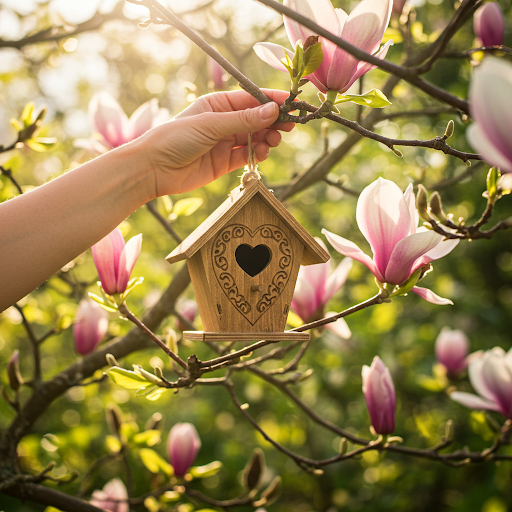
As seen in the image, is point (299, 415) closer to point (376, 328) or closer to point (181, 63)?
point (376, 328)

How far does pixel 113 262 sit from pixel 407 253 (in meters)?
0.66

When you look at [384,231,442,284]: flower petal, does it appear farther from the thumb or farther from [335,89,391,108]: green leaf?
the thumb

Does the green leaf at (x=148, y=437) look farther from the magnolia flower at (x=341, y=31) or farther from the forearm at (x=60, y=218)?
the magnolia flower at (x=341, y=31)

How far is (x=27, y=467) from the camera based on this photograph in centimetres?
236

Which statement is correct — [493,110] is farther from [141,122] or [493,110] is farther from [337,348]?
[337,348]

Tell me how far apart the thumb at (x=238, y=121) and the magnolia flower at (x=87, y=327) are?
1105mm

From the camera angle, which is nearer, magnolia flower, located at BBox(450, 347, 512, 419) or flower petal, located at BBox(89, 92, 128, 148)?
magnolia flower, located at BBox(450, 347, 512, 419)

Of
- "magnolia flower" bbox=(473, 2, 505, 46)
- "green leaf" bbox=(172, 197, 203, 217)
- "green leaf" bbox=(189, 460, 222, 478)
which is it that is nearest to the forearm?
"green leaf" bbox=(172, 197, 203, 217)

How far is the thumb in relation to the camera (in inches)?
42.3

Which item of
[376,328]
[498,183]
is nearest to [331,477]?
[376,328]

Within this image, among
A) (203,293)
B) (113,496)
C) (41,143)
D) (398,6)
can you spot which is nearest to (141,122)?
(41,143)

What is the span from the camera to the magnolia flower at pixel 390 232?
104 centimetres

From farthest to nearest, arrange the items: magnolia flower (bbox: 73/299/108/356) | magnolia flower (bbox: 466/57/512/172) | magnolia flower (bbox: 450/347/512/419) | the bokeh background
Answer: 1. the bokeh background
2. magnolia flower (bbox: 73/299/108/356)
3. magnolia flower (bbox: 450/347/512/419)
4. magnolia flower (bbox: 466/57/512/172)

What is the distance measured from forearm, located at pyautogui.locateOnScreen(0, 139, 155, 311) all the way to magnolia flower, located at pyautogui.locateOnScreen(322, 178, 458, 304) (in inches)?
20.0
